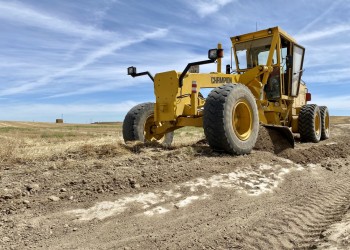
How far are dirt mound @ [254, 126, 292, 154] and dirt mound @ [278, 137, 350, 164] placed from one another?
217 mm

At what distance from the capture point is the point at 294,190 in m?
5.45

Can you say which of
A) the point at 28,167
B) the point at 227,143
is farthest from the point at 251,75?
the point at 28,167

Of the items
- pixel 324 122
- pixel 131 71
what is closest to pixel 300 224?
pixel 131 71

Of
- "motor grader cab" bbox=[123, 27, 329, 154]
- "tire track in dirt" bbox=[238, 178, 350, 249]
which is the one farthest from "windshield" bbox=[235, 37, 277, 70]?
"tire track in dirt" bbox=[238, 178, 350, 249]

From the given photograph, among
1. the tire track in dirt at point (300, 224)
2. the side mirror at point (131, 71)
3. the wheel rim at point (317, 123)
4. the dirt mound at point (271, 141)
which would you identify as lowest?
the tire track in dirt at point (300, 224)

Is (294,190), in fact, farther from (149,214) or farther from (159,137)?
(159,137)

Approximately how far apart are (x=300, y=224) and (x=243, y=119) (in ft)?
11.0

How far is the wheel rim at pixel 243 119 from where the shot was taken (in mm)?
6996

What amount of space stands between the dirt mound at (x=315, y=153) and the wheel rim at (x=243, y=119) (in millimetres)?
967

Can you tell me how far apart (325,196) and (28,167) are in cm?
434

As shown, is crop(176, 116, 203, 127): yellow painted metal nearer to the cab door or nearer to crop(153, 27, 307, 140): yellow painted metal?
crop(153, 27, 307, 140): yellow painted metal

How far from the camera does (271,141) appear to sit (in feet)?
25.6

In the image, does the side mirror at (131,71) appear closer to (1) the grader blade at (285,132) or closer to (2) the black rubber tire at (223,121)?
(2) the black rubber tire at (223,121)

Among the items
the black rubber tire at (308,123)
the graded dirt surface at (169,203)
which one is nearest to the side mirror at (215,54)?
the graded dirt surface at (169,203)
